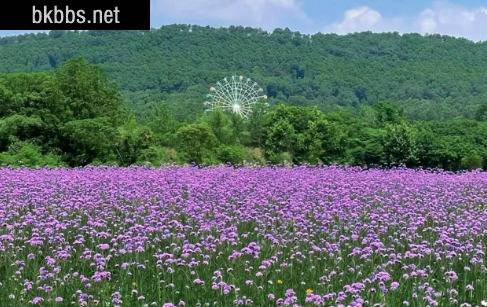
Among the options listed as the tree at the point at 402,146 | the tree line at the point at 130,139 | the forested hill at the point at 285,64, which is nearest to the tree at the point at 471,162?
the tree line at the point at 130,139

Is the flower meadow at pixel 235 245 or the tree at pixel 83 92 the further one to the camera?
the tree at pixel 83 92

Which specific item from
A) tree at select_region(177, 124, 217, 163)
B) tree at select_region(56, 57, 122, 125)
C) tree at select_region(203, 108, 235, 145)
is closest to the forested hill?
tree at select_region(203, 108, 235, 145)

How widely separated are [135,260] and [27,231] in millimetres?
1814

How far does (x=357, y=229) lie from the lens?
307 inches

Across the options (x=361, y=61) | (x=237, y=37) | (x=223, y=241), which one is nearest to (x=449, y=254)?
(x=223, y=241)

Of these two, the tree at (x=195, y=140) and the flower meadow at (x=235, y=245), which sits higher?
the tree at (x=195, y=140)

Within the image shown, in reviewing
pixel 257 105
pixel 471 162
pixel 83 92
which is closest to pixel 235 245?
pixel 471 162

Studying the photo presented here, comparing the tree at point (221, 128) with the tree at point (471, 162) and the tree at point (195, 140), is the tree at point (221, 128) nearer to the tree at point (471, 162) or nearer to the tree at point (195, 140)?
the tree at point (195, 140)

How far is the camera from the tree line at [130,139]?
24.5 m

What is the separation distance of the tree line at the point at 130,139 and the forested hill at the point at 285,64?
50546 millimetres

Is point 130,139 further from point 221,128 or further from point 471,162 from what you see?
point 471,162

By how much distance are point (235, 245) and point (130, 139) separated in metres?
18.5

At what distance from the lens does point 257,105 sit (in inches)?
1698

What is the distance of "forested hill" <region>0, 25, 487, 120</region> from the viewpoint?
96000 millimetres
